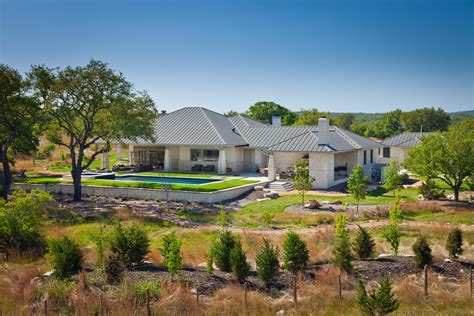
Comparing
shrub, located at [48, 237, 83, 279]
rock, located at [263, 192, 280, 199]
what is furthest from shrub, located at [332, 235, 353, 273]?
rock, located at [263, 192, 280, 199]

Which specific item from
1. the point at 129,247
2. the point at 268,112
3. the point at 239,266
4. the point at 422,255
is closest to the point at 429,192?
the point at 422,255

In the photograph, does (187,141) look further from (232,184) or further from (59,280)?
(59,280)

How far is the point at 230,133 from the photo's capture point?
42.2 metres

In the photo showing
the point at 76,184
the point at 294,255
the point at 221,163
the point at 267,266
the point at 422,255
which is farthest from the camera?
the point at 221,163

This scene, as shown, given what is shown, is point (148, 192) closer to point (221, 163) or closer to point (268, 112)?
point (221, 163)

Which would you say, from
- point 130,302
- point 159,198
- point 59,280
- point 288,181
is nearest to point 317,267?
point 130,302

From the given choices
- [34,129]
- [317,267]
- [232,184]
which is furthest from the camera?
[232,184]

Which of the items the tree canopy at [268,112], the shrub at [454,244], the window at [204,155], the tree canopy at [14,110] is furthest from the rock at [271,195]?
the tree canopy at [268,112]

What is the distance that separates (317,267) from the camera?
41.9 ft

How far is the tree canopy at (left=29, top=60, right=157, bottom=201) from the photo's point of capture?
26703 millimetres

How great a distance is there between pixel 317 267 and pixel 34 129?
893 inches

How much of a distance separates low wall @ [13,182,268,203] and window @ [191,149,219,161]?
8676 millimetres

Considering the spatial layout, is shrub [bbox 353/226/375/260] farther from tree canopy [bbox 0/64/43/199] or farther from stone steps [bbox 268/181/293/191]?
tree canopy [bbox 0/64/43/199]

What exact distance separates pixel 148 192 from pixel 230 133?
14521mm
